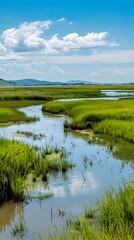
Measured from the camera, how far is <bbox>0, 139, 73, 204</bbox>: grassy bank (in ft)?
33.6

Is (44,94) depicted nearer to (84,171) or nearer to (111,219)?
(84,171)

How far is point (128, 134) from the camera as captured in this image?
21.1 m

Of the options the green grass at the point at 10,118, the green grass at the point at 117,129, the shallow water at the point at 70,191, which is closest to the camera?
the shallow water at the point at 70,191

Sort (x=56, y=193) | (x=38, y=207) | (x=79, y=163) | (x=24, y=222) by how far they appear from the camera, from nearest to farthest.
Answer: (x=24, y=222), (x=38, y=207), (x=56, y=193), (x=79, y=163)

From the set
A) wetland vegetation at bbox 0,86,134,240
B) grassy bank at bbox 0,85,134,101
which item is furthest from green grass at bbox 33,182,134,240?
grassy bank at bbox 0,85,134,101

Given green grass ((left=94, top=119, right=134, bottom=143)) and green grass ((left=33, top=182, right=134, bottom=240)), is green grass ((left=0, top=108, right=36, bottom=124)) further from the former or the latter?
green grass ((left=33, top=182, right=134, bottom=240))

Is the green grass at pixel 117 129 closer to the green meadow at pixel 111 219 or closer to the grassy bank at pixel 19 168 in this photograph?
the grassy bank at pixel 19 168

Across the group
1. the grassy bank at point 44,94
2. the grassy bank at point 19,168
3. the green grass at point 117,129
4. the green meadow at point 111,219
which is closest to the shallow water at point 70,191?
the grassy bank at point 19,168

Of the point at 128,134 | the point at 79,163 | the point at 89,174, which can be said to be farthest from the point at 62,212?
the point at 128,134

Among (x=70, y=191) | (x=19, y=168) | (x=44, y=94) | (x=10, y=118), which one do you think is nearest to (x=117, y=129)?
(x=19, y=168)

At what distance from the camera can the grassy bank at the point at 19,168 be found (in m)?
10.2

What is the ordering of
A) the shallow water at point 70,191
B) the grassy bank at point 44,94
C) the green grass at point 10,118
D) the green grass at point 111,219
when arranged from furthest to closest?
the grassy bank at point 44,94 < the green grass at point 10,118 < the shallow water at point 70,191 < the green grass at point 111,219

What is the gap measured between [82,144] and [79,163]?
5.24 meters

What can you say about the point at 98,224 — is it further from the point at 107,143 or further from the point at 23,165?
the point at 107,143
